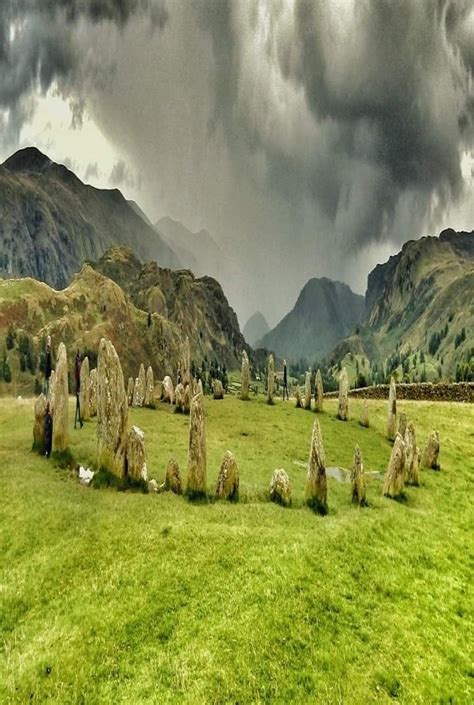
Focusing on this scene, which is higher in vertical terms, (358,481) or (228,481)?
(228,481)

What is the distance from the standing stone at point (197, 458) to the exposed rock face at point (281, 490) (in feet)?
13.2

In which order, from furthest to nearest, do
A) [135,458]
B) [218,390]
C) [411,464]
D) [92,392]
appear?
[218,390] → [92,392] → [411,464] → [135,458]

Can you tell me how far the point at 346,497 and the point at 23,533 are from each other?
18.2 meters

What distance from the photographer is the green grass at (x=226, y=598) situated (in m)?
12.0

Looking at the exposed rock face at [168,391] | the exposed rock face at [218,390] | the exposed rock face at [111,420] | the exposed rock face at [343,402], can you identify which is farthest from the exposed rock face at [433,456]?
the exposed rock face at [168,391]

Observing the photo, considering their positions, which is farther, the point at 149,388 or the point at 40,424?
the point at 149,388

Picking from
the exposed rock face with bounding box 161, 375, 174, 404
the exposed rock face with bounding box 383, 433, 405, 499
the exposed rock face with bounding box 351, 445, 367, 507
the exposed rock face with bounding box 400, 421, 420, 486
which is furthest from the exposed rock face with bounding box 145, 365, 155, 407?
the exposed rock face with bounding box 383, 433, 405, 499

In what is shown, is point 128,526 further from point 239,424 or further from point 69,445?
point 239,424

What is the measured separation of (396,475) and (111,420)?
18770 millimetres

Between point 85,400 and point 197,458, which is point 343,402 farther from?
point 197,458

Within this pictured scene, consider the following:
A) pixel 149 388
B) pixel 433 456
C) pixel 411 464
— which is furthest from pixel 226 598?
pixel 149 388

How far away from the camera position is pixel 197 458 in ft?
76.3

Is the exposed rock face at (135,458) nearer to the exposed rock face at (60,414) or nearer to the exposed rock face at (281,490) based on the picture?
the exposed rock face at (60,414)

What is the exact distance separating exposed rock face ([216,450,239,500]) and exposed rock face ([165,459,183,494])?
238 cm
